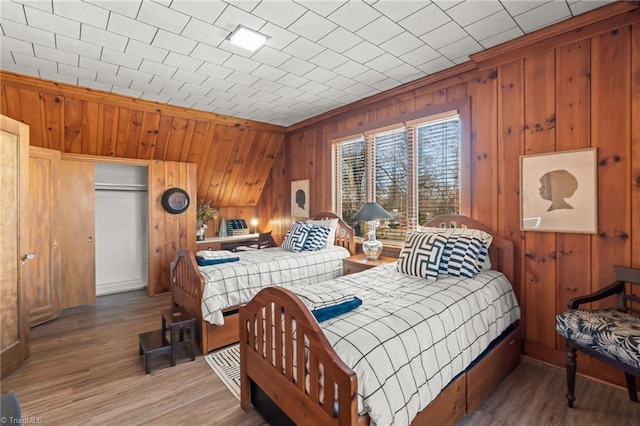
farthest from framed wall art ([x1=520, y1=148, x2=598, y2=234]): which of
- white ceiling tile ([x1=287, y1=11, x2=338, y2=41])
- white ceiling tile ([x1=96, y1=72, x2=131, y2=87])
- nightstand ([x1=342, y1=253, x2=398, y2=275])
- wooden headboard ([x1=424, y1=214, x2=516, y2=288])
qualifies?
white ceiling tile ([x1=96, y1=72, x2=131, y2=87])

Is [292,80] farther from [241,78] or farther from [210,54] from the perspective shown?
[210,54]

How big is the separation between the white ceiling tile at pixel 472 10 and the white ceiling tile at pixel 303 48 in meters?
1.07

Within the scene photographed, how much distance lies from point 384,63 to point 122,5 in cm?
217

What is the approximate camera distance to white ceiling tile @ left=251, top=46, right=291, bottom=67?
105 inches

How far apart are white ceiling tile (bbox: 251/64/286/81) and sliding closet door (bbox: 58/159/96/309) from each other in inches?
109

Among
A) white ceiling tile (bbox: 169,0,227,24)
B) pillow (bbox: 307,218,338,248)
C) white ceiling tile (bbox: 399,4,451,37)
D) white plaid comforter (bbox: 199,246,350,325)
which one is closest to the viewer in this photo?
white ceiling tile (bbox: 169,0,227,24)

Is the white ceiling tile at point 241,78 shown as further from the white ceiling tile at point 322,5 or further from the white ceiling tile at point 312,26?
the white ceiling tile at point 322,5

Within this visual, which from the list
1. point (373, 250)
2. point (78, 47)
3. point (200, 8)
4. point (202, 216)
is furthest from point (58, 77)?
point (373, 250)

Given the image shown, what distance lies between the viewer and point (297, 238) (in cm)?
405

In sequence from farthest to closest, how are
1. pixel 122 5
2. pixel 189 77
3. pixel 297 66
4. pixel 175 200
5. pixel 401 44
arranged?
pixel 175 200 < pixel 189 77 < pixel 297 66 < pixel 401 44 < pixel 122 5

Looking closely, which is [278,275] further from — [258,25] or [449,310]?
[258,25]

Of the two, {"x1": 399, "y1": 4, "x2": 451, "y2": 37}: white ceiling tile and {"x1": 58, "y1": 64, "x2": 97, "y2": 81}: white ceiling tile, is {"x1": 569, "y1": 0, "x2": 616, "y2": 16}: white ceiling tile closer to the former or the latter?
{"x1": 399, "y1": 4, "x2": 451, "y2": 37}: white ceiling tile

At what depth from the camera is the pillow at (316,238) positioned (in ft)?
13.1

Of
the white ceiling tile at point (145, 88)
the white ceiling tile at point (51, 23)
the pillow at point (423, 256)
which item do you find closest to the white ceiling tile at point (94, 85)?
the white ceiling tile at point (145, 88)
